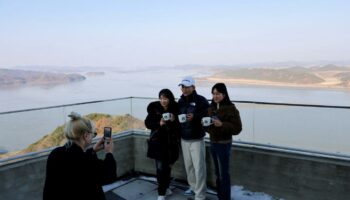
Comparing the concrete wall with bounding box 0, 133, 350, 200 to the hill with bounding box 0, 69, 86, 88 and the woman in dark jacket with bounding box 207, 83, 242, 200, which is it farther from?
the hill with bounding box 0, 69, 86, 88

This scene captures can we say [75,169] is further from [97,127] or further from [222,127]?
[97,127]

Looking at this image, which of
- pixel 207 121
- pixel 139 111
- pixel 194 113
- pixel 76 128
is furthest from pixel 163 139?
pixel 76 128

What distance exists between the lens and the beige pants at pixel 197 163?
4.46 m

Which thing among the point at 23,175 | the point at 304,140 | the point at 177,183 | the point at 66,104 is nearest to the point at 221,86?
the point at 304,140

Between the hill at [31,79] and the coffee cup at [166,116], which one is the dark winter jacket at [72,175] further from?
the hill at [31,79]

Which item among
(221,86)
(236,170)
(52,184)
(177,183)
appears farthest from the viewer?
(177,183)

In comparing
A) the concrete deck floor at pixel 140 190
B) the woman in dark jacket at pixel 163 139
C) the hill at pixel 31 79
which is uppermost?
the hill at pixel 31 79

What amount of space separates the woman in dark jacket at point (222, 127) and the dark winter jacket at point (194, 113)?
211mm

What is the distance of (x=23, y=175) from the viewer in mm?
4289

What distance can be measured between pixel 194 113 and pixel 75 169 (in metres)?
2.52

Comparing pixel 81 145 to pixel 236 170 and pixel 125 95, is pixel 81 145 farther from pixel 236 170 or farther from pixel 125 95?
pixel 125 95

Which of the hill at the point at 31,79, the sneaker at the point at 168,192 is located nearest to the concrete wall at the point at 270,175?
the sneaker at the point at 168,192

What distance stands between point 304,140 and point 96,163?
3.18m

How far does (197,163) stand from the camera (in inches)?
177
